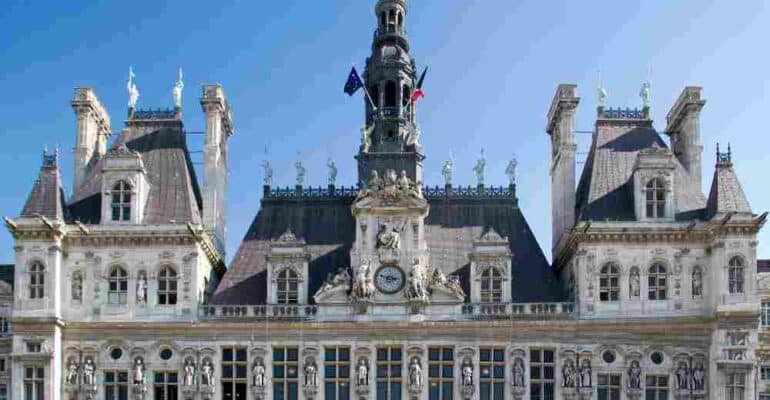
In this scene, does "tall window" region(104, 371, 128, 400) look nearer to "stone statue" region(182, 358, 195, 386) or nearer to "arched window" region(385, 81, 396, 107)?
"stone statue" region(182, 358, 195, 386)

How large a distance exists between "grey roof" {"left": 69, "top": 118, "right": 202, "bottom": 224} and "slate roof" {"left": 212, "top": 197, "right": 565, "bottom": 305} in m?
3.80

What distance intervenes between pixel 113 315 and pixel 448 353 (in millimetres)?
17321

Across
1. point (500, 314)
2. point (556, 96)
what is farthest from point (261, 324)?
point (556, 96)

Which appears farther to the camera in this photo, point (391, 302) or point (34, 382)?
point (391, 302)

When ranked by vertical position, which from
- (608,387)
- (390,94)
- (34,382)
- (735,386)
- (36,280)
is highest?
(390,94)

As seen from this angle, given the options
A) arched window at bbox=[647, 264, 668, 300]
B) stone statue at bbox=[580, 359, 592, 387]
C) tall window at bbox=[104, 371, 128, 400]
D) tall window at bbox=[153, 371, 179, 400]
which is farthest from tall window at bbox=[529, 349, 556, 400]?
tall window at bbox=[104, 371, 128, 400]

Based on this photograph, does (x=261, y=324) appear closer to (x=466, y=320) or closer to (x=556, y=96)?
(x=466, y=320)

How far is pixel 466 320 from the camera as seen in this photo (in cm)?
6431

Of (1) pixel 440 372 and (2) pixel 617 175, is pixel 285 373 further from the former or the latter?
(2) pixel 617 175

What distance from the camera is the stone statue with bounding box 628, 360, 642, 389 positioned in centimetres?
6318

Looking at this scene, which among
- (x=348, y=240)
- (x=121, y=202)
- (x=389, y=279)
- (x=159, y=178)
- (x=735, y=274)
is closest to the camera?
(x=735, y=274)

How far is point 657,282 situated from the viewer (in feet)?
211

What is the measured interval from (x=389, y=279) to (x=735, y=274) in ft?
57.2

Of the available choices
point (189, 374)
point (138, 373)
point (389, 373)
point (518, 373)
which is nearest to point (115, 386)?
point (138, 373)
